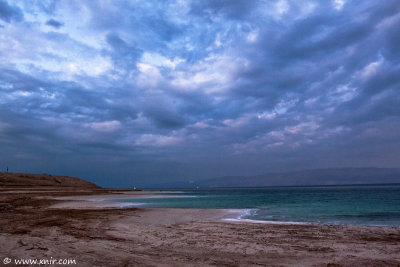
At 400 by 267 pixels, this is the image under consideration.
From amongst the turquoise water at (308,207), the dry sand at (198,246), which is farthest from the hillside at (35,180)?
the dry sand at (198,246)

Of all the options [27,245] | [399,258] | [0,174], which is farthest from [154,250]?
[0,174]

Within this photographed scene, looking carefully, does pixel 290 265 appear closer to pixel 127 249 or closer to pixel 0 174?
pixel 127 249

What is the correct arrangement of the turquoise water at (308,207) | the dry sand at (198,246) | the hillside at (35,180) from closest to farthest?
the dry sand at (198,246)
the turquoise water at (308,207)
the hillside at (35,180)

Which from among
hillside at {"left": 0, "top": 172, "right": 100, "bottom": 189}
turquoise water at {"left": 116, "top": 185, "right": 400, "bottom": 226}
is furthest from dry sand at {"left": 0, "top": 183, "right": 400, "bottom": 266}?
hillside at {"left": 0, "top": 172, "right": 100, "bottom": 189}

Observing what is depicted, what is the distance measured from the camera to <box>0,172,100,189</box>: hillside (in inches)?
3236

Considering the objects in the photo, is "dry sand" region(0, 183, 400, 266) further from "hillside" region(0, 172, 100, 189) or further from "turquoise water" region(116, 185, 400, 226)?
"hillside" region(0, 172, 100, 189)

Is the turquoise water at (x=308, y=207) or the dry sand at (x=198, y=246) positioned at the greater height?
the dry sand at (x=198, y=246)

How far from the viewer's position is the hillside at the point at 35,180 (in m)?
82.2

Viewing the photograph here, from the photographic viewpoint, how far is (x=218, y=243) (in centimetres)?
1070

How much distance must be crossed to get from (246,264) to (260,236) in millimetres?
4987

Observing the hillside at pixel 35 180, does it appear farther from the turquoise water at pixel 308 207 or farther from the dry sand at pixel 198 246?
the dry sand at pixel 198 246

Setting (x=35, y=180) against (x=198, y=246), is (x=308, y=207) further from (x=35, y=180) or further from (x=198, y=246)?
(x=35, y=180)

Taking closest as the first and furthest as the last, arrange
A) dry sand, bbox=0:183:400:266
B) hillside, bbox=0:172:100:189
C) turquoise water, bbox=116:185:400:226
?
dry sand, bbox=0:183:400:266 → turquoise water, bbox=116:185:400:226 → hillside, bbox=0:172:100:189

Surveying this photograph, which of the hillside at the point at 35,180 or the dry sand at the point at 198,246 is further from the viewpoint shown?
the hillside at the point at 35,180
